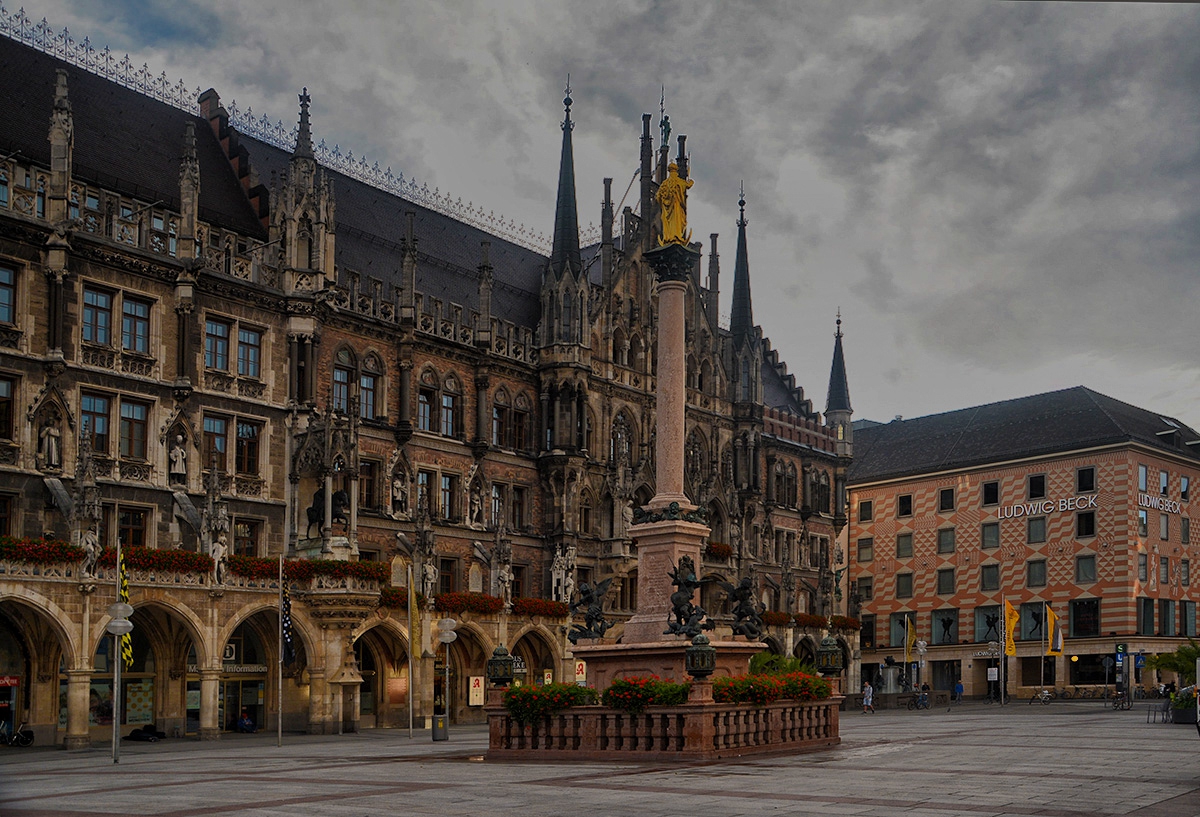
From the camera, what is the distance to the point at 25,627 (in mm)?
40531

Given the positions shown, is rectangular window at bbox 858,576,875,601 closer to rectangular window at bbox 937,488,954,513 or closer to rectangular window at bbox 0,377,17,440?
rectangular window at bbox 937,488,954,513

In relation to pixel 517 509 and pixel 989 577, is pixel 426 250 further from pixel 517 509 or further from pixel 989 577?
pixel 989 577

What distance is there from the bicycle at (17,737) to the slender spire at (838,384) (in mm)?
57142

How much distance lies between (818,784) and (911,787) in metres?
1.37

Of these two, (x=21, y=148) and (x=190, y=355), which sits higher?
(x=21, y=148)

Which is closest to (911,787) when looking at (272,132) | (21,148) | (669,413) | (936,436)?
(669,413)

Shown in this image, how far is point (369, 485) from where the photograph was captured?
52750 mm

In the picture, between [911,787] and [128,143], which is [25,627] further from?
[911,787]

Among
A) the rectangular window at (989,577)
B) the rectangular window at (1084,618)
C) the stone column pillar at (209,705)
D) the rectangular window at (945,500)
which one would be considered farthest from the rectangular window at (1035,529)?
the stone column pillar at (209,705)

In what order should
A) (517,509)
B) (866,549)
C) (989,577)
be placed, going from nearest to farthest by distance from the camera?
(517,509)
(989,577)
(866,549)

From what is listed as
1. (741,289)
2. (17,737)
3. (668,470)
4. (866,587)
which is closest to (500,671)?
(668,470)

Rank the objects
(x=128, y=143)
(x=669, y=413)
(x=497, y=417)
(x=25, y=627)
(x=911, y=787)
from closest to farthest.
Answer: (x=911, y=787) < (x=669, y=413) < (x=25, y=627) < (x=128, y=143) < (x=497, y=417)

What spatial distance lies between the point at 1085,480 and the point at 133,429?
2233 inches

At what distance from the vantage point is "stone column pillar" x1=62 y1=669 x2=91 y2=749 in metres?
37.6
